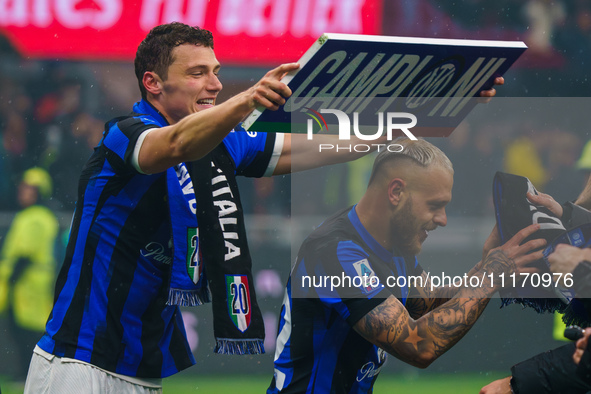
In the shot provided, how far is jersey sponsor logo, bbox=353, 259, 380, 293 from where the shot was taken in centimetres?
233

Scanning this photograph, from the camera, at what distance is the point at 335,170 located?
9.93 ft

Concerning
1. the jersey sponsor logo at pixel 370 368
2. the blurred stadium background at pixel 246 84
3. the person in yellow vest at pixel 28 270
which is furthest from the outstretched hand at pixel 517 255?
the person in yellow vest at pixel 28 270

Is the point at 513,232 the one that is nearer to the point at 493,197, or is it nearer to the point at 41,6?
the point at 493,197

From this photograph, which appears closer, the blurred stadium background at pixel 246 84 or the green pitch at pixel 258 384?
the green pitch at pixel 258 384

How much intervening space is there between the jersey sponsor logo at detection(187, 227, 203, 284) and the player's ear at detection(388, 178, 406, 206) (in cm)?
65

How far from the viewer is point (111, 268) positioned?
245cm

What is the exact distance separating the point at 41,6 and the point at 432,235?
3774 millimetres

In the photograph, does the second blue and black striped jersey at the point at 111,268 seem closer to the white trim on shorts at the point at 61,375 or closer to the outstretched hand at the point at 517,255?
the white trim on shorts at the point at 61,375

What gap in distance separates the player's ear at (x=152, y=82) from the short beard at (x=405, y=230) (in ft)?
3.02

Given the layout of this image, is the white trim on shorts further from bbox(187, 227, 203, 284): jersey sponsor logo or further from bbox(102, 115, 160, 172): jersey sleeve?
bbox(102, 115, 160, 172): jersey sleeve

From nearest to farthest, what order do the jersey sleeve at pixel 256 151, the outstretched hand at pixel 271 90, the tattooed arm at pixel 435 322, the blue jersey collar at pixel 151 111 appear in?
the outstretched hand at pixel 271 90 → the tattooed arm at pixel 435 322 → the blue jersey collar at pixel 151 111 → the jersey sleeve at pixel 256 151

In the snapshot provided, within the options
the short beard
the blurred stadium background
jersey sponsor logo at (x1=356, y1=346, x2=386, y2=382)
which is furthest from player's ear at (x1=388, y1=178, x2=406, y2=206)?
the blurred stadium background

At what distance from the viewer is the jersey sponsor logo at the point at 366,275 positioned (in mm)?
2332

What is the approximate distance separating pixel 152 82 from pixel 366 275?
993 millimetres
